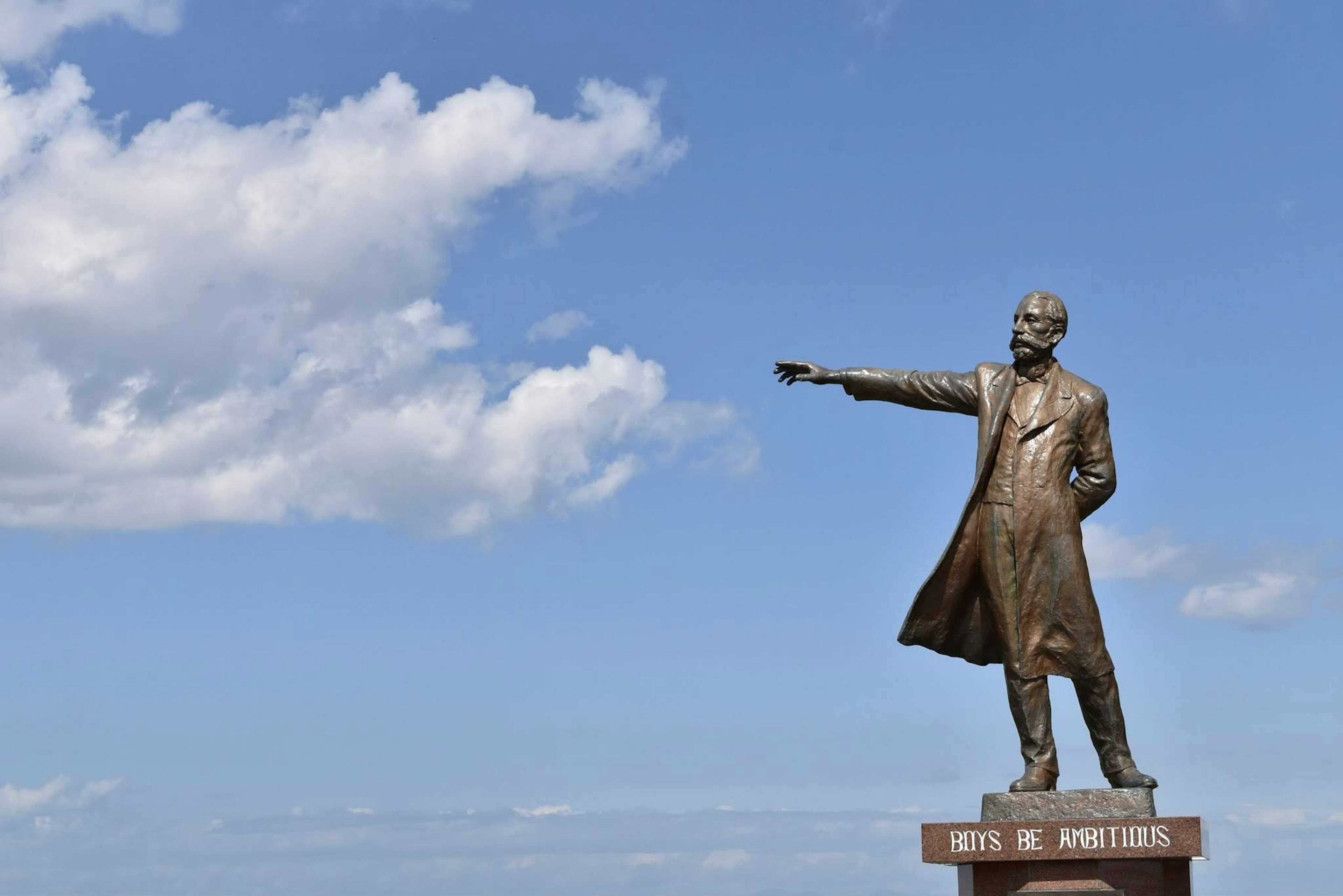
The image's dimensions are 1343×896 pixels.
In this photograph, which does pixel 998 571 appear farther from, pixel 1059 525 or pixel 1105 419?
pixel 1105 419

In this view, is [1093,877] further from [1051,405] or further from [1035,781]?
[1051,405]

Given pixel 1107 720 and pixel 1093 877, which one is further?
pixel 1107 720

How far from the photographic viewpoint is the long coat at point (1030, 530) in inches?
501

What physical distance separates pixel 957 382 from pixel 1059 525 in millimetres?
1492

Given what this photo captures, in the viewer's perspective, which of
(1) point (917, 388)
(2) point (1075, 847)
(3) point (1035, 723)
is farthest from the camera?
(1) point (917, 388)

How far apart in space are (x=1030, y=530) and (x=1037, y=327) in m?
1.65

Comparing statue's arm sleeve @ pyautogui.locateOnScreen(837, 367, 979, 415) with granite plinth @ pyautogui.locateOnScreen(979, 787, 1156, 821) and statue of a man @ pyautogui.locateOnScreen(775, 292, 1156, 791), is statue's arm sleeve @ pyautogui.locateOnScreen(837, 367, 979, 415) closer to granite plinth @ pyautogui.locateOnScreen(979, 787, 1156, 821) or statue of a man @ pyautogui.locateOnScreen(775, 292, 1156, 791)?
statue of a man @ pyautogui.locateOnScreen(775, 292, 1156, 791)

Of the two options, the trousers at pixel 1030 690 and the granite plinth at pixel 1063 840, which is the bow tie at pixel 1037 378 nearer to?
the trousers at pixel 1030 690

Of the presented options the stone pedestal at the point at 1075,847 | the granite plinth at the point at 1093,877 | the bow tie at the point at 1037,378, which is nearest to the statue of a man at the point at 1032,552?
the bow tie at the point at 1037,378

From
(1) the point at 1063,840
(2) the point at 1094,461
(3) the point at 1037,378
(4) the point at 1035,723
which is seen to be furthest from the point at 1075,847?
(3) the point at 1037,378

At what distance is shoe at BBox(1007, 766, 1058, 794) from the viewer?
12477mm

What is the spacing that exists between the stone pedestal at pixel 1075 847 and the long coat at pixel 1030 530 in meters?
1.05

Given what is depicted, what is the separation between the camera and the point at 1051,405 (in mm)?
13039

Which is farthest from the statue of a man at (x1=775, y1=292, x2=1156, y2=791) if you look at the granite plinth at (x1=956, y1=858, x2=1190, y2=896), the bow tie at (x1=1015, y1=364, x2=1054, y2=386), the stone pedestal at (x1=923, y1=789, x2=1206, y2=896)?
the granite plinth at (x1=956, y1=858, x2=1190, y2=896)
